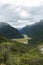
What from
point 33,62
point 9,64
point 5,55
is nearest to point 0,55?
point 5,55

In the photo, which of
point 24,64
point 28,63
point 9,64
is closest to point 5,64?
point 9,64

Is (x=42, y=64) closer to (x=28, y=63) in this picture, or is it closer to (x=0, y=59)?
(x=28, y=63)

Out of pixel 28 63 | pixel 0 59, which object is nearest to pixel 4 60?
pixel 0 59

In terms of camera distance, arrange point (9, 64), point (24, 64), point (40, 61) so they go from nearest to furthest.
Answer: point (9, 64)
point (24, 64)
point (40, 61)

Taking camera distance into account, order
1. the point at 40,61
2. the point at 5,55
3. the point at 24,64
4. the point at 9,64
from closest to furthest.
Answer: the point at 9,64 → the point at 5,55 → the point at 24,64 → the point at 40,61

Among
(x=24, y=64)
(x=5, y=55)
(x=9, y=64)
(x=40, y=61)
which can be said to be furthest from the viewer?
(x=40, y=61)

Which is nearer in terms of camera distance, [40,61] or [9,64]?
[9,64]

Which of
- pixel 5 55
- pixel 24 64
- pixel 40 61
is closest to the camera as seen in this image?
pixel 5 55

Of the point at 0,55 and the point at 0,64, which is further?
Result: the point at 0,55

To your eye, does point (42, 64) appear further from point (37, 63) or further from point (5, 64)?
Answer: point (5, 64)
